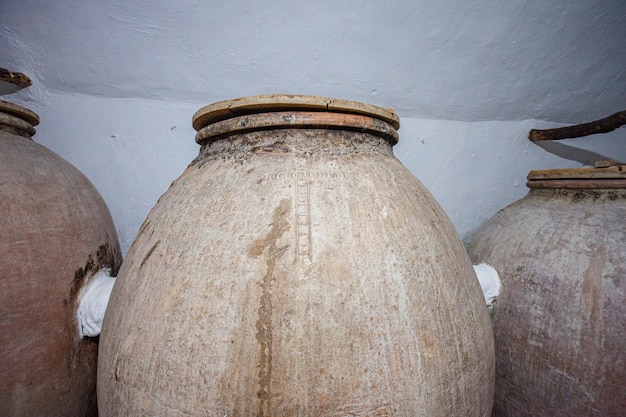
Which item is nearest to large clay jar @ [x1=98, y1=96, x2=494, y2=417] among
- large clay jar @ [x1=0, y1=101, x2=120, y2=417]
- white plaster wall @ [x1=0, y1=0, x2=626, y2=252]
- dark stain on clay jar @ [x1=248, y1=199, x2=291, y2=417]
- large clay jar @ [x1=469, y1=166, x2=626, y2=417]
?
dark stain on clay jar @ [x1=248, y1=199, x2=291, y2=417]

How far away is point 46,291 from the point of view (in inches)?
35.5

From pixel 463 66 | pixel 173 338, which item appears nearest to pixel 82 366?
pixel 173 338

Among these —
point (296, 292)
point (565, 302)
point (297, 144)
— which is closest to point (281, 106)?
point (297, 144)

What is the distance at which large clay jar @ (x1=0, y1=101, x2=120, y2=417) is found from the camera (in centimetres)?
85

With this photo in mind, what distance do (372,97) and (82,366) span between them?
1566mm

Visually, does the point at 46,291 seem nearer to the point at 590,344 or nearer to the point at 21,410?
the point at 21,410

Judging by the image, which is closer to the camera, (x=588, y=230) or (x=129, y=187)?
(x=588, y=230)

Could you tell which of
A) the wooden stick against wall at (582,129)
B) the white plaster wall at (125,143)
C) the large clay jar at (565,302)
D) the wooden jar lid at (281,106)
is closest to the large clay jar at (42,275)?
the white plaster wall at (125,143)

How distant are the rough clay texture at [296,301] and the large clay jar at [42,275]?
0.98ft

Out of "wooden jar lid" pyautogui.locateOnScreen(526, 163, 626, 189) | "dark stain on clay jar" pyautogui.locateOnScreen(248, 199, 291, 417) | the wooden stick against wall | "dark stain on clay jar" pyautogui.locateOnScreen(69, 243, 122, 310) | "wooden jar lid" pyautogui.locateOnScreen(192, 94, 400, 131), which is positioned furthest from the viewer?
the wooden stick against wall

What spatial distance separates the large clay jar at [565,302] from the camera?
1.00m

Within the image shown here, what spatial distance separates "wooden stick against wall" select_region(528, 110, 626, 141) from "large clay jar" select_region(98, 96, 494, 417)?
1.45m

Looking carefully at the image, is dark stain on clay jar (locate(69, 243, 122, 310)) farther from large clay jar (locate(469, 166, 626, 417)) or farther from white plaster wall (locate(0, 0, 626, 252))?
large clay jar (locate(469, 166, 626, 417))

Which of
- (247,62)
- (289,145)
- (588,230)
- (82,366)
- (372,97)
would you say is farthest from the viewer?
(372,97)
